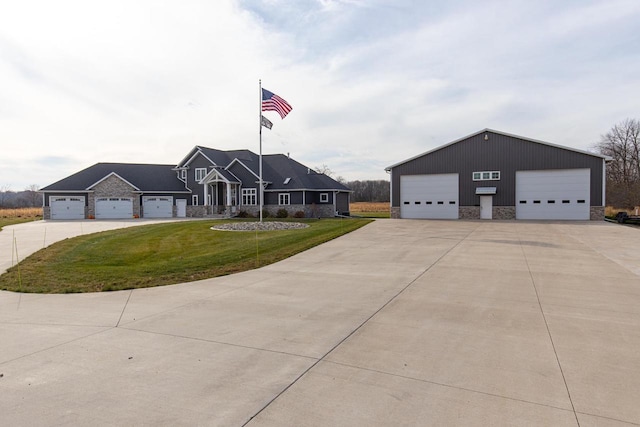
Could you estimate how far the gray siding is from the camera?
2677 centimetres

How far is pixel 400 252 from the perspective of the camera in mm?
12742

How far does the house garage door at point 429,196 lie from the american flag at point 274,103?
47.6 feet

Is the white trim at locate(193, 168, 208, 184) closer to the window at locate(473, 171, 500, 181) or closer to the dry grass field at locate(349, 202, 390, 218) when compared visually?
the dry grass field at locate(349, 202, 390, 218)

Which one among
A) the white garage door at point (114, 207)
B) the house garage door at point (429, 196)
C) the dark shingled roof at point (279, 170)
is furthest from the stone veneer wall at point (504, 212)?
the white garage door at point (114, 207)

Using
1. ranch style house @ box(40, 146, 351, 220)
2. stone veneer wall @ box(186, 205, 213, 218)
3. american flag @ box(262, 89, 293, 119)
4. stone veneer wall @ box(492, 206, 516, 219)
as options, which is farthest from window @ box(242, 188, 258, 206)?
stone veneer wall @ box(492, 206, 516, 219)

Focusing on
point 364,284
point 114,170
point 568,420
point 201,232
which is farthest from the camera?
point 114,170

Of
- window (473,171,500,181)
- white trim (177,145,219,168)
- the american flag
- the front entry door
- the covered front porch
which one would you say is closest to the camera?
the american flag

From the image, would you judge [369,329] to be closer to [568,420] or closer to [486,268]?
[568,420]

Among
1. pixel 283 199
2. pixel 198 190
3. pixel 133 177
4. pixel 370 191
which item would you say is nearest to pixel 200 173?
pixel 198 190

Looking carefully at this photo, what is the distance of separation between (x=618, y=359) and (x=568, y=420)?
1837mm

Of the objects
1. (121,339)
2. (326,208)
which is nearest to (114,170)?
(326,208)

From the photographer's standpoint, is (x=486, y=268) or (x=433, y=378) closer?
(x=433, y=378)

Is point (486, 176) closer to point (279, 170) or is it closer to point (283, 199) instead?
point (283, 199)

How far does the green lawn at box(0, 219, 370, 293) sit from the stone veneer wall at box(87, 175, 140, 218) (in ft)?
67.3
